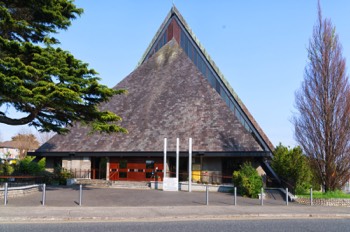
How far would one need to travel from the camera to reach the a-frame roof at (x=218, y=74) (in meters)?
30.2

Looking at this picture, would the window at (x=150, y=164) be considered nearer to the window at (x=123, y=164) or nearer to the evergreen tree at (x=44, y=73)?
the window at (x=123, y=164)

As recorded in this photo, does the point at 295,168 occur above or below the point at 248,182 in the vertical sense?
above

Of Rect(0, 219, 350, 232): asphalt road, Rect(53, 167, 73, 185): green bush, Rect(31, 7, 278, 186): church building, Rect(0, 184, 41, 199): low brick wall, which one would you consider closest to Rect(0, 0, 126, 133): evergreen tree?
Rect(0, 184, 41, 199): low brick wall

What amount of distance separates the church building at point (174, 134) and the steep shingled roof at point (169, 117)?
7cm

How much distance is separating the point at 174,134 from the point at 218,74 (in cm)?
846

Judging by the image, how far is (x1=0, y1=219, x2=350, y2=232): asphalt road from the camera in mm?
9906

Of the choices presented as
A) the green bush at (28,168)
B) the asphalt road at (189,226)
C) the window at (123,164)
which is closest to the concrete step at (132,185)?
the window at (123,164)

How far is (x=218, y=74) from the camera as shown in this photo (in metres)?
34.5

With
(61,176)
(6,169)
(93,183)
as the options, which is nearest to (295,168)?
(93,183)

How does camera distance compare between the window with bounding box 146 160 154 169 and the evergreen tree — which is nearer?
the evergreen tree

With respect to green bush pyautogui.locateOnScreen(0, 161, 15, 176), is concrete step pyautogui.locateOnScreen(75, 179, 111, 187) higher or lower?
lower

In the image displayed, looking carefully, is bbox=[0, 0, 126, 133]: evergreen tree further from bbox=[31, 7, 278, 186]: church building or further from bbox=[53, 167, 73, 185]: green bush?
bbox=[31, 7, 278, 186]: church building

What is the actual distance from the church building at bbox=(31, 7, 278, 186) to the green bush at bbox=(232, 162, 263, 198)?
367 cm

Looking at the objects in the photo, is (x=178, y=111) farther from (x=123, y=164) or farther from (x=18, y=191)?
(x=18, y=191)
